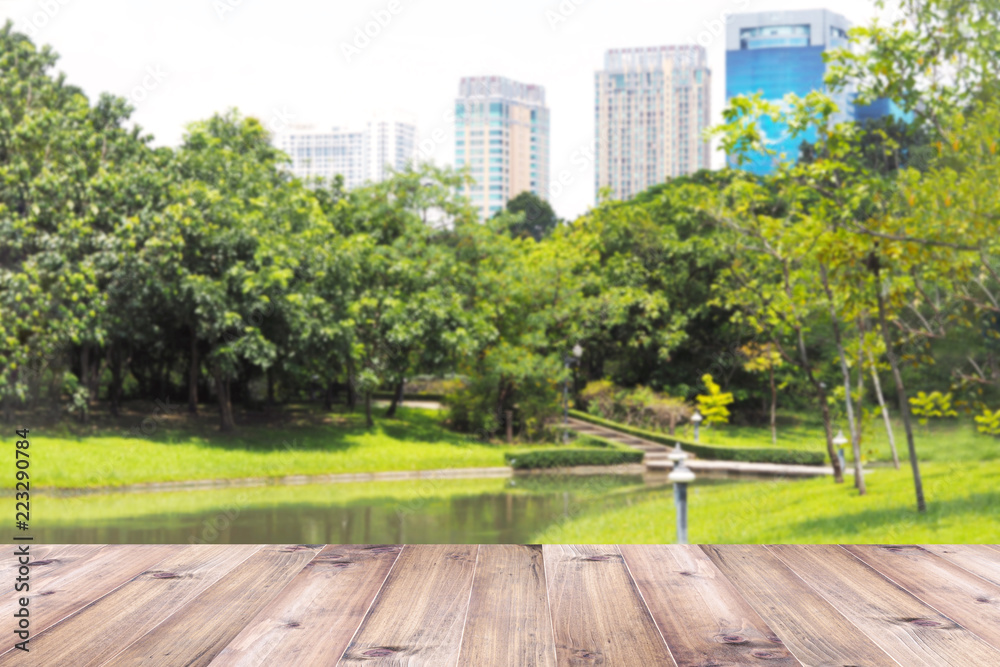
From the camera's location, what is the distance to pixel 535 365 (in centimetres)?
1823

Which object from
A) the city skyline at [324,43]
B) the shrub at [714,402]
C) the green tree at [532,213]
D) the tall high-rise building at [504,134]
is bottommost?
the shrub at [714,402]

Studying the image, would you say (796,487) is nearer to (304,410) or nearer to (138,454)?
(138,454)

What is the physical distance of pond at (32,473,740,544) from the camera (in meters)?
9.05

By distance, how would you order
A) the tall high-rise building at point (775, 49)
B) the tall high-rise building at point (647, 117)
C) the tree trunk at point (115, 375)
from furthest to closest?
the tall high-rise building at point (775, 49), the tall high-rise building at point (647, 117), the tree trunk at point (115, 375)

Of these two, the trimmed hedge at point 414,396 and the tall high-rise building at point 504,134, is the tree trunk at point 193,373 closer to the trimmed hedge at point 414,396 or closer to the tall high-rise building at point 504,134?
the trimmed hedge at point 414,396

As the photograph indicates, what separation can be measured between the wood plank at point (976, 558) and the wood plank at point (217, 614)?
5.04ft

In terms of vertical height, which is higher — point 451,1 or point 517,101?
point 517,101

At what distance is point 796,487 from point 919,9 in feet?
23.9

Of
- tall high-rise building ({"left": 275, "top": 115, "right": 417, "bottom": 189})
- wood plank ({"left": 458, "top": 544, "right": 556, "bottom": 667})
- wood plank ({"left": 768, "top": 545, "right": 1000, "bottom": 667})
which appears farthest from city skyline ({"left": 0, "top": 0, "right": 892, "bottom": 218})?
tall high-rise building ({"left": 275, "top": 115, "right": 417, "bottom": 189})

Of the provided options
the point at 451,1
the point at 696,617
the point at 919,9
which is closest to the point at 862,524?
the point at 919,9

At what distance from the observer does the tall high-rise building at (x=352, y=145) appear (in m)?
27.4

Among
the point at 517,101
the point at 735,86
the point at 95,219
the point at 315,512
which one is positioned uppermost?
the point at 735,86

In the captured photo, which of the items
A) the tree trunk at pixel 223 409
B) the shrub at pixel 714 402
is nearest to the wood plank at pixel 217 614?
the shrub at pixel 714 402

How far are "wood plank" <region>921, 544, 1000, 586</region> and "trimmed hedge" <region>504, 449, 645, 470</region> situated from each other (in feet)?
45.4
